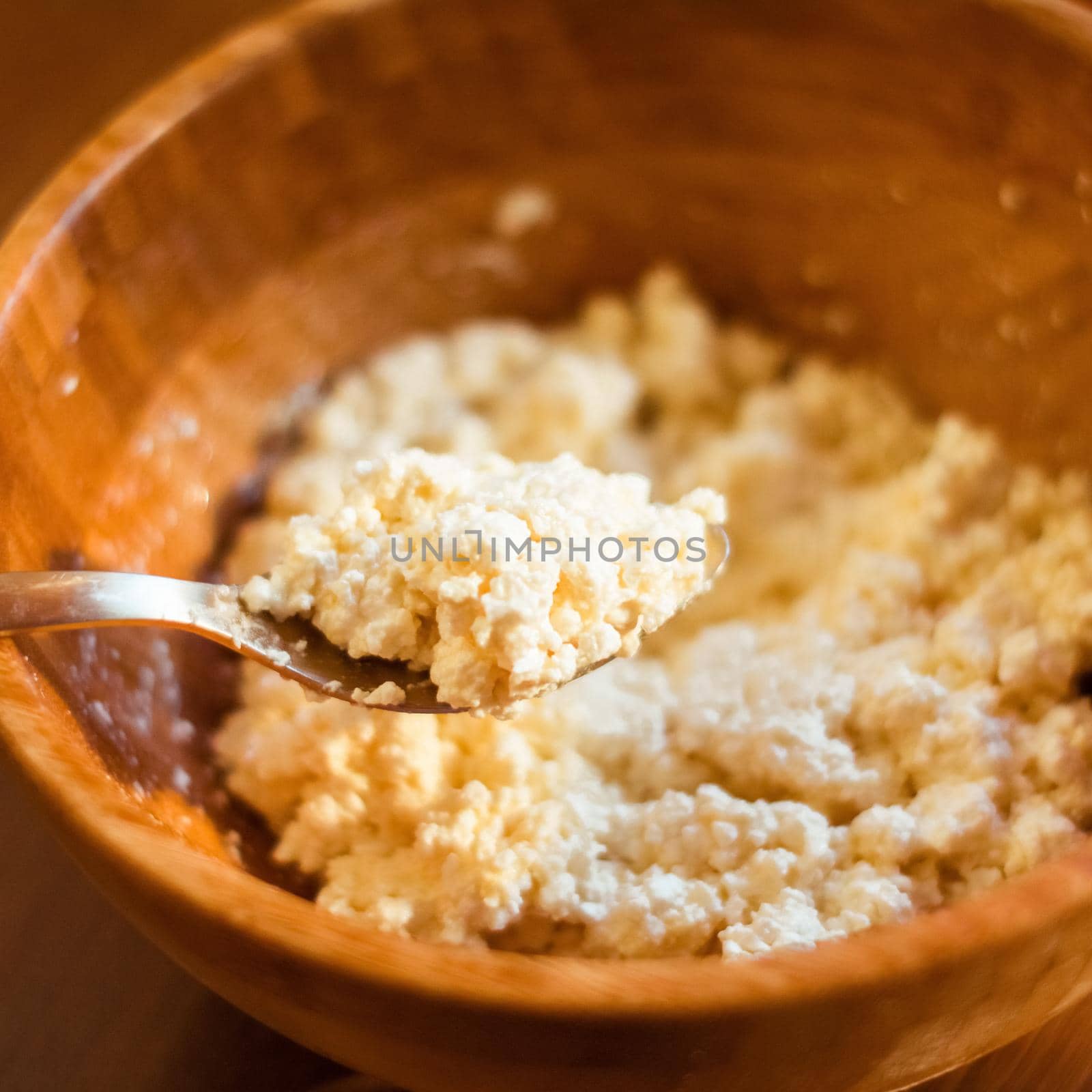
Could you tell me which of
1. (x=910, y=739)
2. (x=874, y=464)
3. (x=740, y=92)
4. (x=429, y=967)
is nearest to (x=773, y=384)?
(x=874, y=464)

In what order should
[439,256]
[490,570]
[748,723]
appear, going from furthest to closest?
1. [439,256]
2. [748,723]
3. [490,570]

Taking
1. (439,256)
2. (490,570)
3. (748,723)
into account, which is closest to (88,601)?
(490,570)

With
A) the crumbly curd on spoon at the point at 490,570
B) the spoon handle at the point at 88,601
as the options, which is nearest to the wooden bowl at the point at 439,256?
the spoon handle at the point at 88,601

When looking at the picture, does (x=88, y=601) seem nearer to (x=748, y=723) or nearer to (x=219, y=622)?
(x=219, y=622)

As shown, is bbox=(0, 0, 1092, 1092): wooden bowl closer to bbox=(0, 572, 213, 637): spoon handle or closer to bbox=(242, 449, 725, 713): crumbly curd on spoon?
bbox=(0, 572, 213, 637): spoon handle

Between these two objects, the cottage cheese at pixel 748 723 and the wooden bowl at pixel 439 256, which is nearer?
the wooden bowl at pixel 439 256

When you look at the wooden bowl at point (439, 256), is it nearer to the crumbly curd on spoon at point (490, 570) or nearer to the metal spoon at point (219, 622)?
the metal spoon at point (219, 622)

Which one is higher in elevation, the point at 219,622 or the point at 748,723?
the point at 748,723
